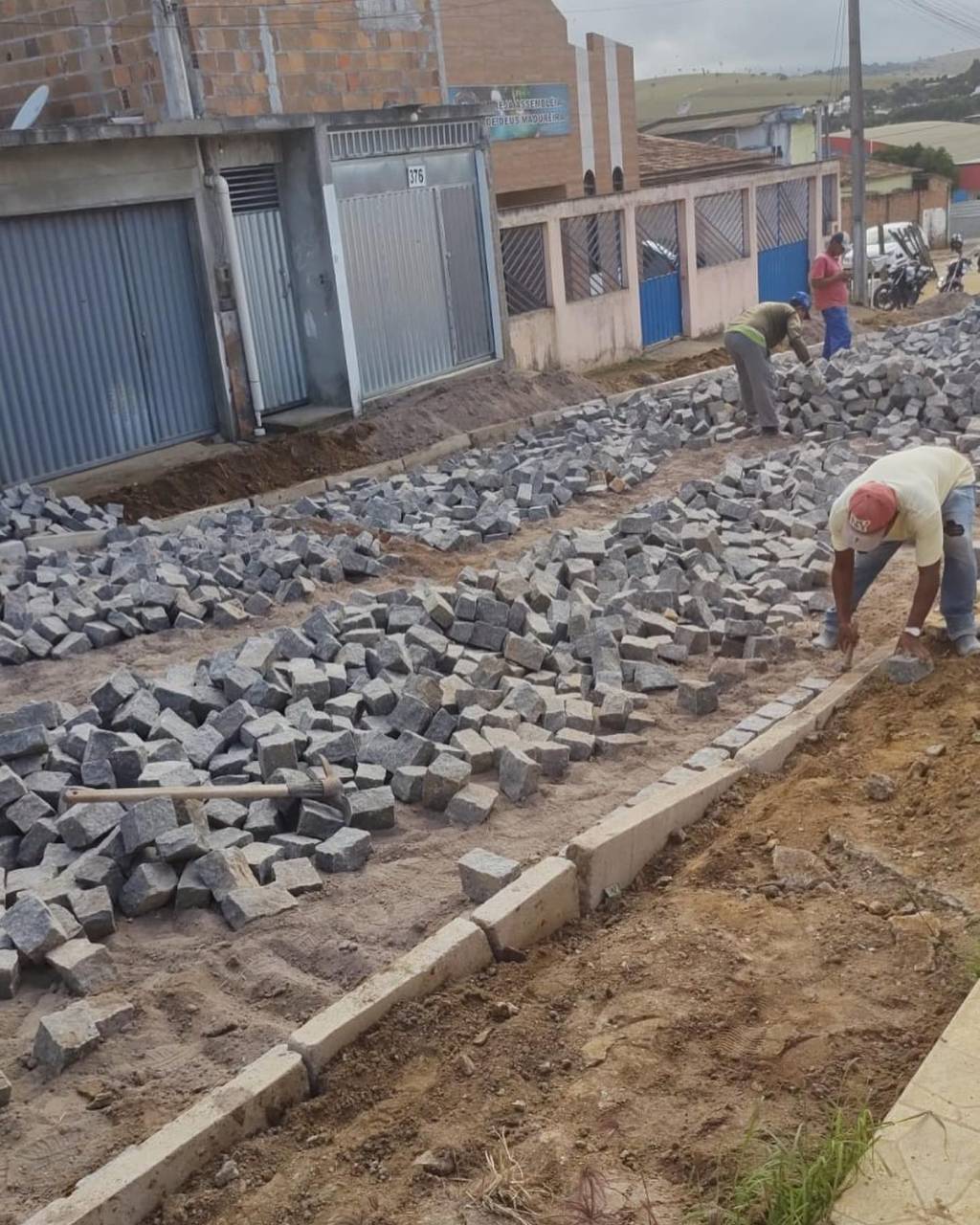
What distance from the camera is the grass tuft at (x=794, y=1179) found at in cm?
276

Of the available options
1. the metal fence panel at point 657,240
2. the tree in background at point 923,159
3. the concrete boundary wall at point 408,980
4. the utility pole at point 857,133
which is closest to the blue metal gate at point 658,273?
the metal fence panel at point 657,240

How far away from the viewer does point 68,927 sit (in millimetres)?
4324

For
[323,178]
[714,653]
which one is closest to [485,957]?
[714,653]

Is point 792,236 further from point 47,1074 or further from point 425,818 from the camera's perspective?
point 47,1074

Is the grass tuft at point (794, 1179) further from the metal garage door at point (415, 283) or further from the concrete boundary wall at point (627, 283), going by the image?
the concrete boundary wall at point (627, 283)

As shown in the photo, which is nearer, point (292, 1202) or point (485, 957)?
point (292, 1202)

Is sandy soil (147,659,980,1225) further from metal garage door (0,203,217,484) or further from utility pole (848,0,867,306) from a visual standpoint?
utility pole (848,0,867,306)

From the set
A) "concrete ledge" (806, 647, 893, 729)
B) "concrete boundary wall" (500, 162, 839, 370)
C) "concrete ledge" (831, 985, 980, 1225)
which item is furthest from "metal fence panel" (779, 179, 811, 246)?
"concrete ledge" (831, 985, 980, 1225)

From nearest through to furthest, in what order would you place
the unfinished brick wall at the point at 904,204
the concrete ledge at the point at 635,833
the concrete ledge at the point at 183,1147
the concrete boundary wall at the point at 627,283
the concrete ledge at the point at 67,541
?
the concrete ledge at the point at 183,1147 → the concrete ledge at the point at 635,833 → the concrete ledge at the point at 67,541 → the concrete boundary wall at the point at 627,283 → the unfinished brick wall at the point at 904,204

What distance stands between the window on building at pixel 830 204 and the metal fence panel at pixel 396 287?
599 inches

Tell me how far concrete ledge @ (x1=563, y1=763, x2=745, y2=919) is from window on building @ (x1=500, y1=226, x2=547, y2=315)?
1484 centimetres

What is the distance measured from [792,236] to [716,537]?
67.5ft

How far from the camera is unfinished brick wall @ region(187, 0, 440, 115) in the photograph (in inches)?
566

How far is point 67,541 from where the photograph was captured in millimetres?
9766
